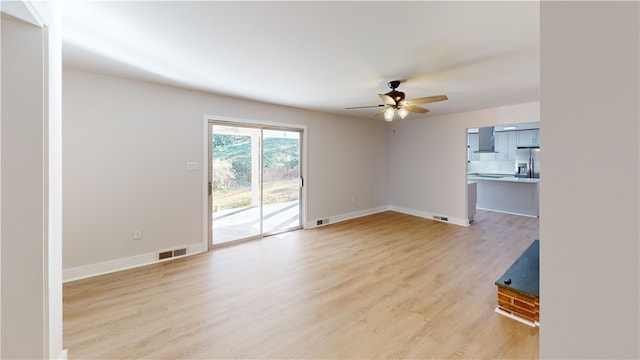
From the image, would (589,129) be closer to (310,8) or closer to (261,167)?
(310,8)

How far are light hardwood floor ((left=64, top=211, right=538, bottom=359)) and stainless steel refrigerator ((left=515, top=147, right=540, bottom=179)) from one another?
4225 millimetres

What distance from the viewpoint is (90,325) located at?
7.13 feet

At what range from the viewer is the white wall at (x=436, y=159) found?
5.04 metres

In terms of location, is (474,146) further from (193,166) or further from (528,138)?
(193,166)

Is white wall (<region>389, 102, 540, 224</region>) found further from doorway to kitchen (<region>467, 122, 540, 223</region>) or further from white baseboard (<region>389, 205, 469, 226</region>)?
doorway to kitchen (<region>467, 122, 540, 223</region>)

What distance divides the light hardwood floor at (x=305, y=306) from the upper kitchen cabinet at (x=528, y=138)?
4.57 meters

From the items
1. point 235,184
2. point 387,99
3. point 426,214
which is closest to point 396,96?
point 387,99

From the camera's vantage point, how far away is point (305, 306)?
247cm

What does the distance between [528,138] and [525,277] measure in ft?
21.4

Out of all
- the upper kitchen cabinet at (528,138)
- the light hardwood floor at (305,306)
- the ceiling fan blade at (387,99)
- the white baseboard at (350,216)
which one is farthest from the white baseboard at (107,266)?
the upper kitchen cabinet at (528,138)

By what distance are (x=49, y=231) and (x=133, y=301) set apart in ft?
5.18

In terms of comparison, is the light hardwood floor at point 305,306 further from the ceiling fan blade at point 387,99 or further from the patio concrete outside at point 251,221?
the ceiling fan blade at point 387,99

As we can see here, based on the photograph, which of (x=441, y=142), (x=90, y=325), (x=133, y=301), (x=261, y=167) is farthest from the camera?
(x=441, y=142)

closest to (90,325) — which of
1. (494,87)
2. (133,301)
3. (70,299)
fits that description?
(133,301)
